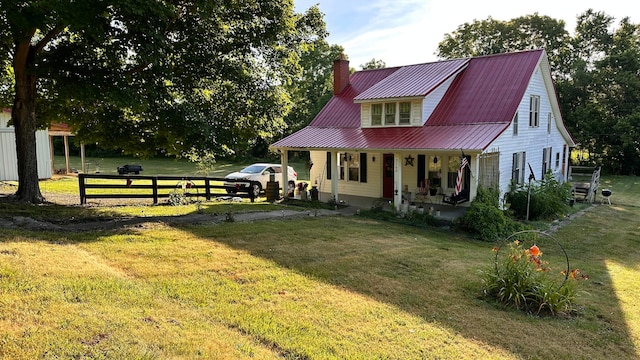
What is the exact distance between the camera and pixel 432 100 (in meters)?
17.6

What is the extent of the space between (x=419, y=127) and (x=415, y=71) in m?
4.15

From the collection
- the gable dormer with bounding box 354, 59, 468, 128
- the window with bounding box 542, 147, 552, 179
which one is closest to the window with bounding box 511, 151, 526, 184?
the window with bounding box 542, 147, 552, 179

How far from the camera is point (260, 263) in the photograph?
782cm

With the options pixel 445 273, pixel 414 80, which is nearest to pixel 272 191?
pixel 414 80

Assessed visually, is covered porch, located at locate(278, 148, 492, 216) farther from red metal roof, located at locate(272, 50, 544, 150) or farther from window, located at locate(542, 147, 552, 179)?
window, located at locate(542, 147, 552, 179)

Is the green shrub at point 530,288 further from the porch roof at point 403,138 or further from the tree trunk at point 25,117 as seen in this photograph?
the tree trunk at point 25,117

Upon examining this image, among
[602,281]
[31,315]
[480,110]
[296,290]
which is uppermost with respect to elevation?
[480,110]

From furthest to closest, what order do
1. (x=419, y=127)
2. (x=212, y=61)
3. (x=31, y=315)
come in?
1. (x=419, y=127)
2. (x=212, y=61)
3. (x=31, y=315)

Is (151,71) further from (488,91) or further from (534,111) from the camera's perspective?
(534,111)

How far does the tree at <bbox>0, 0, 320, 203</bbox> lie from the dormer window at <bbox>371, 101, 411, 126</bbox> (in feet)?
15.3

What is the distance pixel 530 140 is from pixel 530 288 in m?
13.5

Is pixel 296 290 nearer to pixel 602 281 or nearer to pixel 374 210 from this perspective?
pixel 602 281

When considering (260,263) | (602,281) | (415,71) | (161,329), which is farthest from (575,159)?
(161,329)

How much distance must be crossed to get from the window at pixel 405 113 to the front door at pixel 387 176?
5.46 feet
